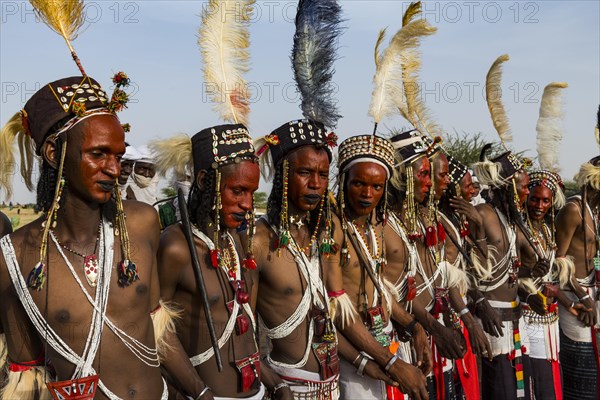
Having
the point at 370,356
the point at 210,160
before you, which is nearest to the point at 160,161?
the point at 210,160

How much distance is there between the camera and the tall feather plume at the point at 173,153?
371cm

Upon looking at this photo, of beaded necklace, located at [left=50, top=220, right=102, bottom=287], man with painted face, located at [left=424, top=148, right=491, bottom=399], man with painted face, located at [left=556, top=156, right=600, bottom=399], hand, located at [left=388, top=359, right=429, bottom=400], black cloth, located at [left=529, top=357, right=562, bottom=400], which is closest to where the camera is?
beaded necklace, located at [left=50, top=220, right=102, bottom=287]

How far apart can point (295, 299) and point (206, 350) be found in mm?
790

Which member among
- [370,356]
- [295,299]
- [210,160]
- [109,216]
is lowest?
[370,356]

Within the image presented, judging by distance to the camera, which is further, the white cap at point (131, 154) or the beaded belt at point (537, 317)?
the white cap at point (131, 154)

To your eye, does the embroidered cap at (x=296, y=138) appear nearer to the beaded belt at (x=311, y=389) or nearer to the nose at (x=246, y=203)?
the nose at (x=246, y=203)

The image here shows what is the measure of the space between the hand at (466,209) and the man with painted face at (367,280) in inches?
67.2

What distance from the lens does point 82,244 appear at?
9.46 ft

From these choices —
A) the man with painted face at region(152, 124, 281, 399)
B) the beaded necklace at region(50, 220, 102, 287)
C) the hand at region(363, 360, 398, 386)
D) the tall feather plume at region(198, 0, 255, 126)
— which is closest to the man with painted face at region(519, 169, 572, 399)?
the hand at region(363, 360, 398, 386)

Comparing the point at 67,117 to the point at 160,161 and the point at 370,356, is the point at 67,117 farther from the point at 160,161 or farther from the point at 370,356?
the point at 370,356

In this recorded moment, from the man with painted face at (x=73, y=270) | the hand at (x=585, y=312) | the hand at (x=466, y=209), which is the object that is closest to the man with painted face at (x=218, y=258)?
the man with painted face at (x=73, y=270)

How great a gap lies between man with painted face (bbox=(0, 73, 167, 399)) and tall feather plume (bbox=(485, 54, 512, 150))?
560cm

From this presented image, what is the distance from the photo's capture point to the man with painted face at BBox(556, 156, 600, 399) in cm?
714

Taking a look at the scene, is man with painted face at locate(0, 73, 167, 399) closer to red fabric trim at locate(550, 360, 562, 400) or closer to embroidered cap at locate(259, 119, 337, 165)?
embroidered cap at locate(259, 119, 337, 165)
